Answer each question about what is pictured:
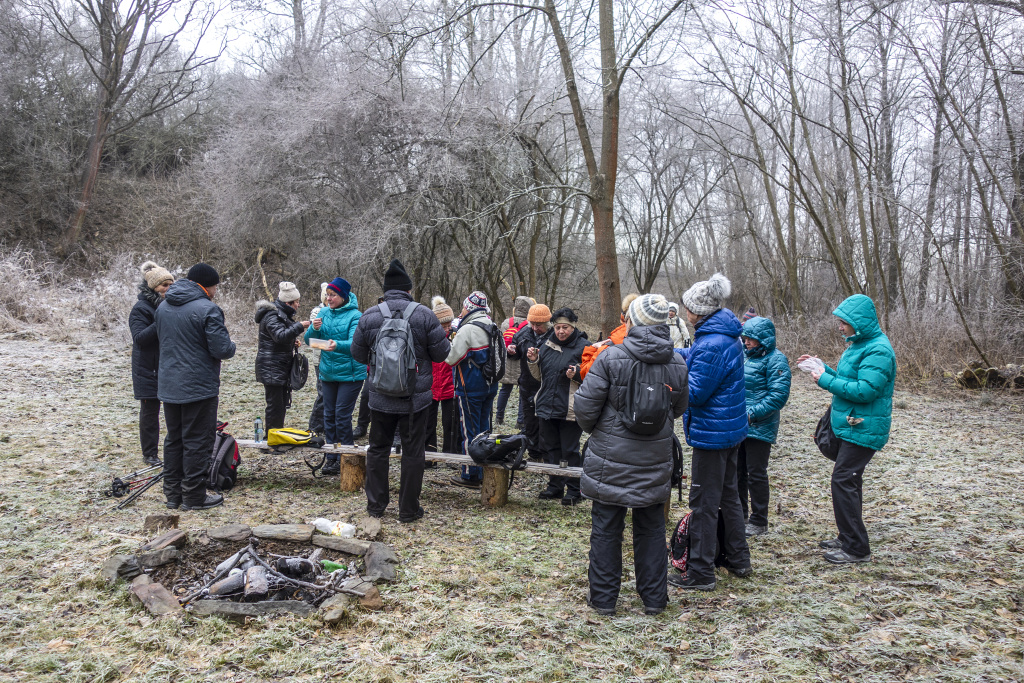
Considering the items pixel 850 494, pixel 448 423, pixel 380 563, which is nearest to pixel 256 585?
pixel 380 563

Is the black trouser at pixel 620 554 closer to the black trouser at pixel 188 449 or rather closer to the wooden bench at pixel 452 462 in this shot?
the wooden bench at pixel 452 462

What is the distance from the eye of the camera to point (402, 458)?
4961mm

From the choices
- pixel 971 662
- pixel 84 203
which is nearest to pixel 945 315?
pixel 971 662

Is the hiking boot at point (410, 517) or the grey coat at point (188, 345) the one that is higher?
the grey coat at point (188, 345)

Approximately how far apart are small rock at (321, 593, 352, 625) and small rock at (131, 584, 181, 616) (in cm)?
75

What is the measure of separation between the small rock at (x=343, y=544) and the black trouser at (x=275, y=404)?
8.77 ft

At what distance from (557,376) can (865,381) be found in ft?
8.14

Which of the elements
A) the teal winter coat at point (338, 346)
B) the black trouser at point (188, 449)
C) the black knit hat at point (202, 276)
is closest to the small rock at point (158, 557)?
the black trouser at point (188, 449)

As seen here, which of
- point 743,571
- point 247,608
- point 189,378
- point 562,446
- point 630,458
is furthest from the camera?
point 562,446

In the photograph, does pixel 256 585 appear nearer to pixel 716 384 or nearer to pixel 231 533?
pixel 231 533

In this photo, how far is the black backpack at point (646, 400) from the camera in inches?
136

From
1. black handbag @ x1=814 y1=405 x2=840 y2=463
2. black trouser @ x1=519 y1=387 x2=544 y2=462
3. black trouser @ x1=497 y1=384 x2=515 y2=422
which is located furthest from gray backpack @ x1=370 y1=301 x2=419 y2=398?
black trouser @ x1=497 y1=384 x2=515 y2=422

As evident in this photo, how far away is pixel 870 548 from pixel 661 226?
16.3 meters

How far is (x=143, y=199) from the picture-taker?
809 inches
